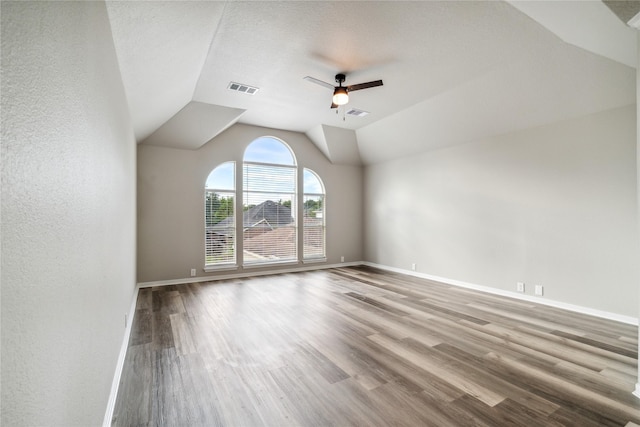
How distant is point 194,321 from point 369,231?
16.9ft

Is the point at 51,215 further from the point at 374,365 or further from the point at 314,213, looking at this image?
the point at 314,213

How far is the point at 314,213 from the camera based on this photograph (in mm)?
7352

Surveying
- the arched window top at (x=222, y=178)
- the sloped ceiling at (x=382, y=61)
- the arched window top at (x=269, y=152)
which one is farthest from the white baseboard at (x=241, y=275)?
the sloped ceiling at (x=382, y=61)

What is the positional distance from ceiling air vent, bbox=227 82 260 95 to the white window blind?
212 centimetres

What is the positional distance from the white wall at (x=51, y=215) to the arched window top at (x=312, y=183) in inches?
222

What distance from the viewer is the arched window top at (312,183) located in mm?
7207

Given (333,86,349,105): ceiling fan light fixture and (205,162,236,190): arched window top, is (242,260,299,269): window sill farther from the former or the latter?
(333,86,349,105): ceiling fan light fixture

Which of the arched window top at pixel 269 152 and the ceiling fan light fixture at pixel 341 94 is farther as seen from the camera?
the arched window top at pixel 269 152

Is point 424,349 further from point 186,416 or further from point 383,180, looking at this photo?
point 383,180

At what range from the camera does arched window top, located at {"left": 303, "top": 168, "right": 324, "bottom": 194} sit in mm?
7207

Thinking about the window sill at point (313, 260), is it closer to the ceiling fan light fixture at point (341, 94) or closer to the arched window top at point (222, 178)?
the arched window top at point (222, 178)

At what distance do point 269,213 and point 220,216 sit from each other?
1093mm

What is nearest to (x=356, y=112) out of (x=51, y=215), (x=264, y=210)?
(x=264, y=210)

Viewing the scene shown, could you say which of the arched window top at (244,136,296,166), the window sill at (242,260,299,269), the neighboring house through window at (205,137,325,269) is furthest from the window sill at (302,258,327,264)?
the arched window top at (244,136,296,166)
